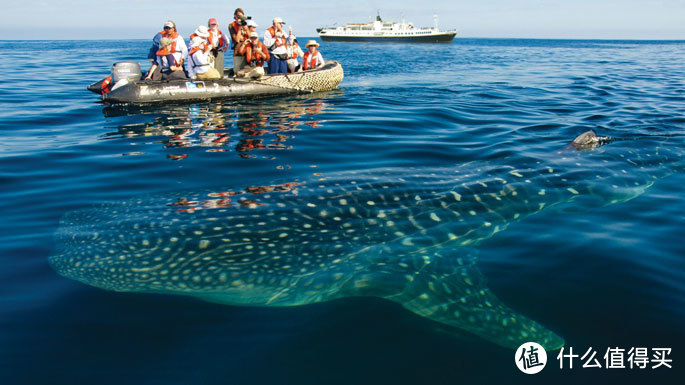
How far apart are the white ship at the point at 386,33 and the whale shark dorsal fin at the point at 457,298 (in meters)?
99.1

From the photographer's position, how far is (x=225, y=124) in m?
13.0

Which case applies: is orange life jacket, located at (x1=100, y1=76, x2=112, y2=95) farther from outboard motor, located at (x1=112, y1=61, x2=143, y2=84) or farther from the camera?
the camera

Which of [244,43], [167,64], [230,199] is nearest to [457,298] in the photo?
[230,199]

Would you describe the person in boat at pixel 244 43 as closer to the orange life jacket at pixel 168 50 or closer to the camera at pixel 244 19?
the camera at pixel 244 19

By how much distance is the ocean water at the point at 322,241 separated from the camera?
366 cm

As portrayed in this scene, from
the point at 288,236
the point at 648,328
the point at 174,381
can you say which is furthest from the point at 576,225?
the point at 174,381

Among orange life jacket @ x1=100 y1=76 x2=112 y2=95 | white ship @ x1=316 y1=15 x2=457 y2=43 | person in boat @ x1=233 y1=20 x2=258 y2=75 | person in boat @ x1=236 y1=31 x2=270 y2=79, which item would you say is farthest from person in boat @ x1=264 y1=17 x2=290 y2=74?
white ship @ x1=316 y1=15 x2=457 y2=43

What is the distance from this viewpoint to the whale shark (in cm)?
455

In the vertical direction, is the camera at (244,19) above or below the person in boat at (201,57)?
above

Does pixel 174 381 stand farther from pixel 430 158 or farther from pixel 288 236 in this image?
pixel 430 158

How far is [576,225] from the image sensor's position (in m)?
6.28

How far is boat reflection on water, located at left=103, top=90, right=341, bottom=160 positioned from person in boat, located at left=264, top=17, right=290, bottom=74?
1801 millimetres

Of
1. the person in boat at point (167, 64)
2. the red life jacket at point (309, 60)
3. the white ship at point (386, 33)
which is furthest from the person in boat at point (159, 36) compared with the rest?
the white ship at point (386, 33)

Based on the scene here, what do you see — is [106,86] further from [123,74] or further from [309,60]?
[309,60]
